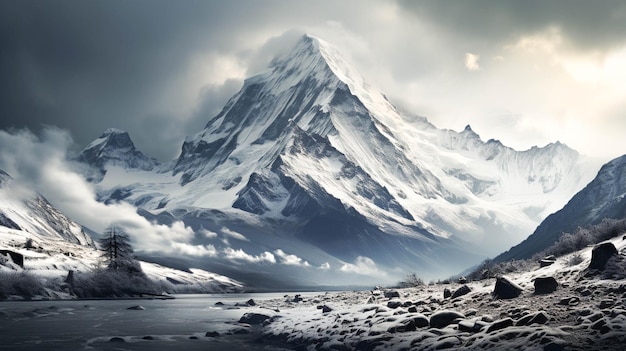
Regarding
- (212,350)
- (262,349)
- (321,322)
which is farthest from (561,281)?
(212,350)

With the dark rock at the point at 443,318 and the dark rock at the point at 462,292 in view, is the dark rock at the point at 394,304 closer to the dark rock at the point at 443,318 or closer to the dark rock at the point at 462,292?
the dark rock at the point at 462,292

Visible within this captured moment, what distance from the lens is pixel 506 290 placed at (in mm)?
47438

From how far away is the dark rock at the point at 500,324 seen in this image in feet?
121

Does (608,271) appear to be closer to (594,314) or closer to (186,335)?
(594,314)

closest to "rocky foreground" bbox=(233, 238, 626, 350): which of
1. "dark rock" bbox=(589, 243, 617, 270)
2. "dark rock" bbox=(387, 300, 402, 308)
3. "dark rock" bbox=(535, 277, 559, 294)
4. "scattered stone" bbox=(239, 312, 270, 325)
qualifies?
"dark rock" bbox=(535, 277, 559, 294)

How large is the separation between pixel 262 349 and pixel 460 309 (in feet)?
68.7

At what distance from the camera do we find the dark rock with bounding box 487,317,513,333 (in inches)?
1448

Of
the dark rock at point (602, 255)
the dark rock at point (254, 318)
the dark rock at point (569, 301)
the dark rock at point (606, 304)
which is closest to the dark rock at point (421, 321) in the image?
the dark rock at point (569, 301)

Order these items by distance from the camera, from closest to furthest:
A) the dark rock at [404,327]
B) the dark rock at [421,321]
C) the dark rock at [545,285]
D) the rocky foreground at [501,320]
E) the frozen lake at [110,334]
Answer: the rocky foreground at [501,320] → the dark rock at [421,321] → the dark rock at [404,327] → the dark rock at [545,285] → the frozen lake at [110,334]

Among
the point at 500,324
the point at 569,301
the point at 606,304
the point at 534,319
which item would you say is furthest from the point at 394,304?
the point at 606,304

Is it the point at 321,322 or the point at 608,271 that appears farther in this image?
the point at 321,322

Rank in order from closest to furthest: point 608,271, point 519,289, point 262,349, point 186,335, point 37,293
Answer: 1. point 608,271
2. point 519,289
3. point 262,349
4. point 186,335
5. point 37,293

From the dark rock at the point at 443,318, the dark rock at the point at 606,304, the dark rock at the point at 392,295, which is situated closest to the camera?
the dark rock at the point at 606,304

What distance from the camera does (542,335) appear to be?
32.8 metres
